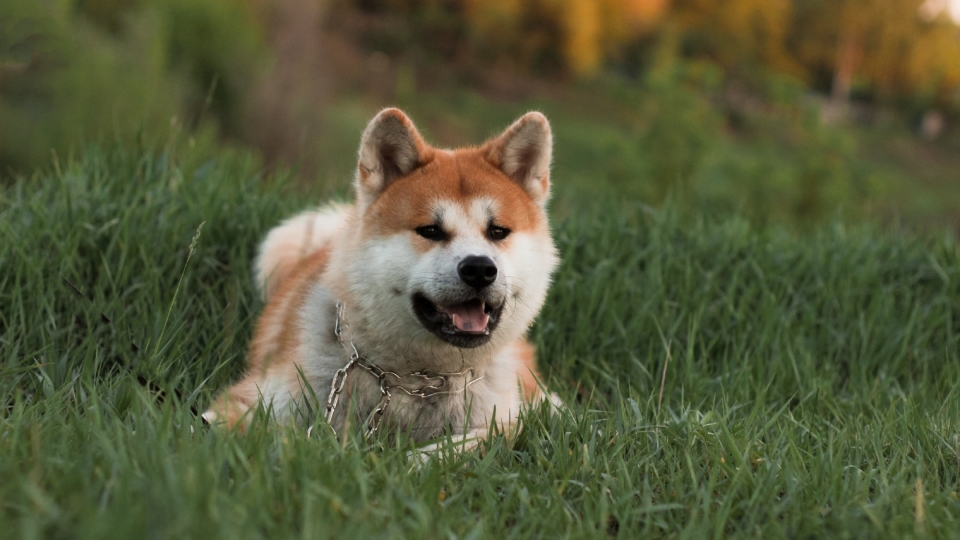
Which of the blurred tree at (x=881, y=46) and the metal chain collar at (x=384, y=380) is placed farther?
the blurred tree at (x=881, y=46)

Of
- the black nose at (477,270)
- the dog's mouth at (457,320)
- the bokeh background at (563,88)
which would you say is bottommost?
the bokeh background at (563,88)

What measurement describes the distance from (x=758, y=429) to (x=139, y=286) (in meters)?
3.06

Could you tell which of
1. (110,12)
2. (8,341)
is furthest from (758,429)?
(110,12)

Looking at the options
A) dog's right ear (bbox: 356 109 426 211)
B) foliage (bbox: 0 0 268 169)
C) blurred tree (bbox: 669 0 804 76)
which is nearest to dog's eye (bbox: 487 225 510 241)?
dog's right ear (bbox: 356 109 426 211)

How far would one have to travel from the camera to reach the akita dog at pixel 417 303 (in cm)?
310

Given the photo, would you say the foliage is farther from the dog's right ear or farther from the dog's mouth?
the dog's mouth

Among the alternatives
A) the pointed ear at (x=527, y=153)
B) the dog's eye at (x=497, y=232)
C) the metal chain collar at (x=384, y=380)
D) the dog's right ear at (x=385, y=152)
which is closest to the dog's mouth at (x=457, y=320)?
the metal chain collar at (x=384, y=380)

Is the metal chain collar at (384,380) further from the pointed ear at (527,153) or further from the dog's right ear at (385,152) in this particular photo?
the pointed ear at (527,153)

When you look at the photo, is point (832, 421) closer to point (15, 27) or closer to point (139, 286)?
point (139, 286)

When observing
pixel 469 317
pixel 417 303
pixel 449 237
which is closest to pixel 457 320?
pixel 469 317

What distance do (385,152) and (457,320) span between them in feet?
3.01

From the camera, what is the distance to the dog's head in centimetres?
310

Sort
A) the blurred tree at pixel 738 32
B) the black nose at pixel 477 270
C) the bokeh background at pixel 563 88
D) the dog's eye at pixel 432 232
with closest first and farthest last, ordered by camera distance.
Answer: the black nose at pixel 477 270
the dog's eye at pixel 432 232
the bokeh background at pixel 563 88
the blurred tree at pixel 738 32

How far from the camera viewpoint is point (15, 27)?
700 cm
